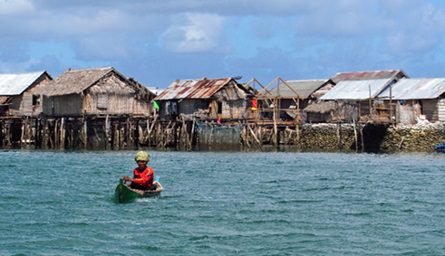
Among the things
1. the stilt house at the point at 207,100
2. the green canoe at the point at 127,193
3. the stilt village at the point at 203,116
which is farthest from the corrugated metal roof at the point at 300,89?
the green canoe at the point at 127,193

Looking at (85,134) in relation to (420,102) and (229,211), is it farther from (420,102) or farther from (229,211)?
(229,211)

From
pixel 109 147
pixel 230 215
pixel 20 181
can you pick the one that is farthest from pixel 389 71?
pixel 230 215

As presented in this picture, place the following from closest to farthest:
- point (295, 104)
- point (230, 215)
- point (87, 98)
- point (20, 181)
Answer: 1. point (230, 215)
2. point (20, 181)
3. point (87, 98)
4. point (295, 104)

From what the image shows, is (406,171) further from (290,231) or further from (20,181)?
(290,231)

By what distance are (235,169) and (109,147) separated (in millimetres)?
19760

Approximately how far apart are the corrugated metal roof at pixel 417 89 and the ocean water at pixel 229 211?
17.3 metres

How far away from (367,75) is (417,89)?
41.3 ft

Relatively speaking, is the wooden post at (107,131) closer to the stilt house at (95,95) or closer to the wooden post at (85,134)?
the stilt house at (95,95)

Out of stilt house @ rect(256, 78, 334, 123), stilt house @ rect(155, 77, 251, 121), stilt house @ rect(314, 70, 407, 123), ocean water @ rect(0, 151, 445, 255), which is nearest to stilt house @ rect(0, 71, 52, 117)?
stilt house @ rect(155, 77, 251, 121)

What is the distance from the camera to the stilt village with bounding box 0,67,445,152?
2216 inches

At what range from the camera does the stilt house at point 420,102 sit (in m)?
56.8

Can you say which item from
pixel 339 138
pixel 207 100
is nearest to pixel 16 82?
pixel 207 100

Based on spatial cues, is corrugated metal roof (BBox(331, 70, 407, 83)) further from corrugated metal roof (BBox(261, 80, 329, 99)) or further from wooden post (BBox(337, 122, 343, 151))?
wooden post (BBox(337, 122, 343, 151))

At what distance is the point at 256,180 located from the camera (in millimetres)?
33844
